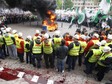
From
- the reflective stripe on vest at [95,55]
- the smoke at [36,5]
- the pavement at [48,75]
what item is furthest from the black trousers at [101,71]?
the smoke at [36,5]

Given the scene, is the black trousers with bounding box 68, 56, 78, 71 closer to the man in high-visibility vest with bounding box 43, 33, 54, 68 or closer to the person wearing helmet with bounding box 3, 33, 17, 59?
the man in high-visibility vest with bounding box 43, 33, 54, 68

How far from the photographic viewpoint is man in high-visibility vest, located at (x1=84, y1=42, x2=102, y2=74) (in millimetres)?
8477

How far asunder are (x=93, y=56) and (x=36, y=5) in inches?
761

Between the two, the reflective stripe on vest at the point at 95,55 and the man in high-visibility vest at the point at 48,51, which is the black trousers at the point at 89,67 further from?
the man in high-visibility vest at the point at 48,51

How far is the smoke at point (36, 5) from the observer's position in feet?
86.6

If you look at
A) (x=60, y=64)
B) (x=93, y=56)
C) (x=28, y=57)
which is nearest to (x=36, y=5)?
(x=28, y=57)

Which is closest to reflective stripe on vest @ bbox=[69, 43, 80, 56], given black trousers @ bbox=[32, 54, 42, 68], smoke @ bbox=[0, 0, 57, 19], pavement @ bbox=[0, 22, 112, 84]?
pavement @ bbox=[0, 22, 112, 84]

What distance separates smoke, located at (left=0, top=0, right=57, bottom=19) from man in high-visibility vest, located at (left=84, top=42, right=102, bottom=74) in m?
18.4

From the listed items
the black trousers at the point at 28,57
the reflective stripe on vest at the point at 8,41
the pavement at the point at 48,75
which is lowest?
the pavement at the point at 48,75

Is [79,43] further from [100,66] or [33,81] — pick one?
[33,81]

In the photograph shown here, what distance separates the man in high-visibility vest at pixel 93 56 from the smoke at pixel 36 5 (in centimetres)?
1844

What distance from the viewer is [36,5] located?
26781 mm

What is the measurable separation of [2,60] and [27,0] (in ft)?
54.7

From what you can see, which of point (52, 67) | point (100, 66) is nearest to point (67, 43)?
point (52, 67)
